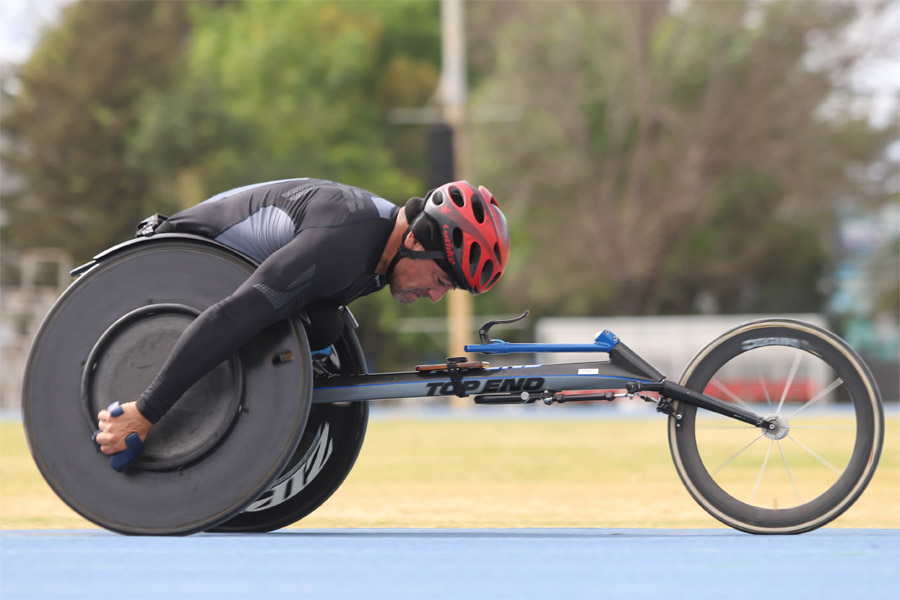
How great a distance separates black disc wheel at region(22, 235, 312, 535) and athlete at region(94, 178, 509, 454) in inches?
3.9

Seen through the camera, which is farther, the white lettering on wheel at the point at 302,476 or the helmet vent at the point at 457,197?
the white lettering on wheel at the point at 302,476

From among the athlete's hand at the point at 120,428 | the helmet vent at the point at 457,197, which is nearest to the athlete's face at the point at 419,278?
the helmet vent at the point at 457,197

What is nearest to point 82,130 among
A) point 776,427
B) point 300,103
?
point 300,103

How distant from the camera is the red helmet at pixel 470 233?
4531mm

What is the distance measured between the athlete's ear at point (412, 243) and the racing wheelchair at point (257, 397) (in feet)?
1.34

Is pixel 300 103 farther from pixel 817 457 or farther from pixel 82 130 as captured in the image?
pixel 817 457

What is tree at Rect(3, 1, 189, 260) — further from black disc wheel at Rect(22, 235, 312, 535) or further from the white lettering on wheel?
black disc wheel at Rect(22, 235, 312, 535)

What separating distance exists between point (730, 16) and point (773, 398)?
33008 millimetres

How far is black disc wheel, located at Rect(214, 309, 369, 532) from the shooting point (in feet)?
16.0

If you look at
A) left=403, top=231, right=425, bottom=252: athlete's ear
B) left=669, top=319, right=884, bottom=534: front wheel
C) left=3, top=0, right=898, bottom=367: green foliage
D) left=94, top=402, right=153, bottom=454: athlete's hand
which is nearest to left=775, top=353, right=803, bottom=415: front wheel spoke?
left=669, top=319, right=884, bottom=534: front wheel

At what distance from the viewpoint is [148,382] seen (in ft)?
14.4

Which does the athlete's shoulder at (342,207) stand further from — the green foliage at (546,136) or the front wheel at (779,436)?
the green foliage at (546,136)

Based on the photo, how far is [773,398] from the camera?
16.5 ft

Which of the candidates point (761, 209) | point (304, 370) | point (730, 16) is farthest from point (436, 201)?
point (761, 209)
